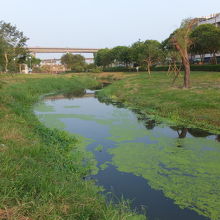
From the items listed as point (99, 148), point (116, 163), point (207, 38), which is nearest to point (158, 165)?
point (116, 163)

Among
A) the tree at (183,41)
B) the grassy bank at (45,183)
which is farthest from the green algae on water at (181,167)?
the tree at (183,41)

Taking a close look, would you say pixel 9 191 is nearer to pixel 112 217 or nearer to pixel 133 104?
pixel 112 217

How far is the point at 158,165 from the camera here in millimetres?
9445

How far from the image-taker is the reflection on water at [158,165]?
6.92 meters

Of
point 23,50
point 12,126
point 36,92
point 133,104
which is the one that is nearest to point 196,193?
point 12,126

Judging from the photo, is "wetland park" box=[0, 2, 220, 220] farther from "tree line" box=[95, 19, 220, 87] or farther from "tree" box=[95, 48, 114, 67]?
"tree" box=[95, 48, 114, 67]

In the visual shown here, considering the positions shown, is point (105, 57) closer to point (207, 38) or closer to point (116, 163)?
point (207, 38)

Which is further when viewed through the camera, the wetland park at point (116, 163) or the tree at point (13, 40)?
the tree at point (13, 40)

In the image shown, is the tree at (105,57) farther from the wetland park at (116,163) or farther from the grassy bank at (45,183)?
the grassy bank at (45,183)

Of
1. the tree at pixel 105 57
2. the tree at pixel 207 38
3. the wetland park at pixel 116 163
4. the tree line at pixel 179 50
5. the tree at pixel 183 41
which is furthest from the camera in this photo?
the tree at pixel 105 57

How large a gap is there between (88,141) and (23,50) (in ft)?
177

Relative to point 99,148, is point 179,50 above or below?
above

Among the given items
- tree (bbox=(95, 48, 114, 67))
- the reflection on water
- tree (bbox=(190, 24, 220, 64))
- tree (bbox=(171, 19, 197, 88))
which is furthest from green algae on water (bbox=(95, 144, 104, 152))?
tree (bbox=(95, 48, 114, 67))

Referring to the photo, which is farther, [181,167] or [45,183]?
[181,167]
